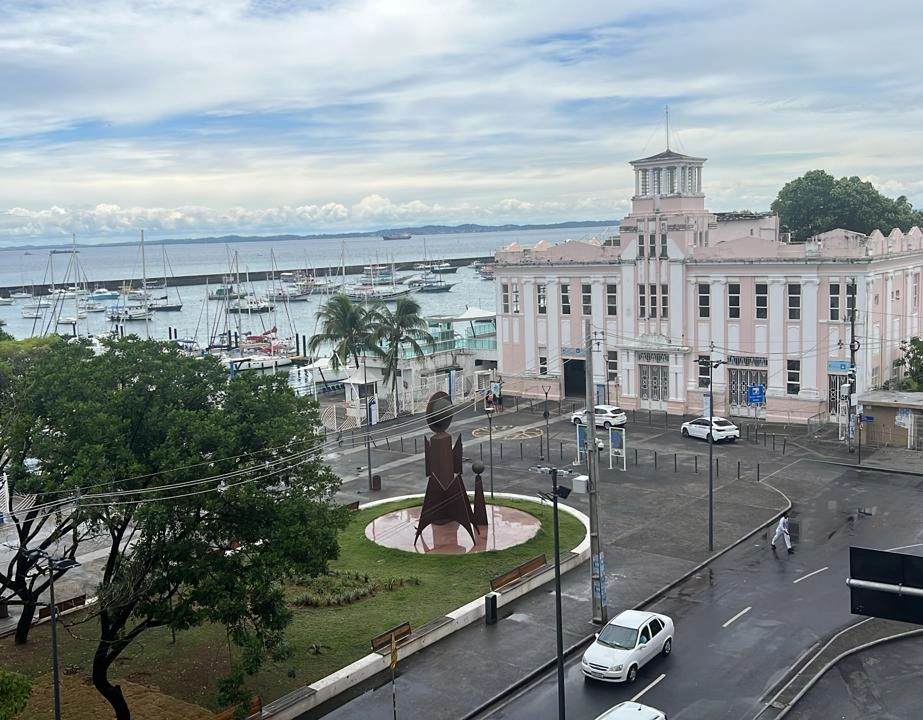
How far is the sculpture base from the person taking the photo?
3144cm

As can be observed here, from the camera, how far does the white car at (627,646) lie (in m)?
21.1

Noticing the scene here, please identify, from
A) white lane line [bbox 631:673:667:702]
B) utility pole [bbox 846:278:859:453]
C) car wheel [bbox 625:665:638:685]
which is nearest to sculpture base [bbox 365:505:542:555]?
car wheel [bbox 625:665:638:685]

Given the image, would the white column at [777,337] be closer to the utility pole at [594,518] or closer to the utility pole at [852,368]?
the utility pole at [852,368]

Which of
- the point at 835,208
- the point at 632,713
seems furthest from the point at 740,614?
the point at 835,208

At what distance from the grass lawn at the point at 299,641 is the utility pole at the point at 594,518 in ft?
12.3

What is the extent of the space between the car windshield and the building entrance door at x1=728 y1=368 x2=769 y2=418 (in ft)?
105

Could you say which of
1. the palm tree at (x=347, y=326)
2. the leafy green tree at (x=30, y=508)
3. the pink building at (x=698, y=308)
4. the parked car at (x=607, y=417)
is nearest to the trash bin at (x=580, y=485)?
the leafy green tree at (x=30, y=508)

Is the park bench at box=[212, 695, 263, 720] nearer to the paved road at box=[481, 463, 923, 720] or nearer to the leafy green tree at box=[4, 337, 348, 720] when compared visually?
the leafy green tree at box=[4, 337, 348, 720]

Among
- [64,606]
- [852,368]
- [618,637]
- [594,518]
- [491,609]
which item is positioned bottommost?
[491,609]

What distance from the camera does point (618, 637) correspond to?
21922mm

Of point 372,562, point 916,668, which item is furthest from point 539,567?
point 916,668

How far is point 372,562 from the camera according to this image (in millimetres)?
30125

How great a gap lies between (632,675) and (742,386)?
33.7 metres

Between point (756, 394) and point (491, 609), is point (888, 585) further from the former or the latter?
point (756, 394)
